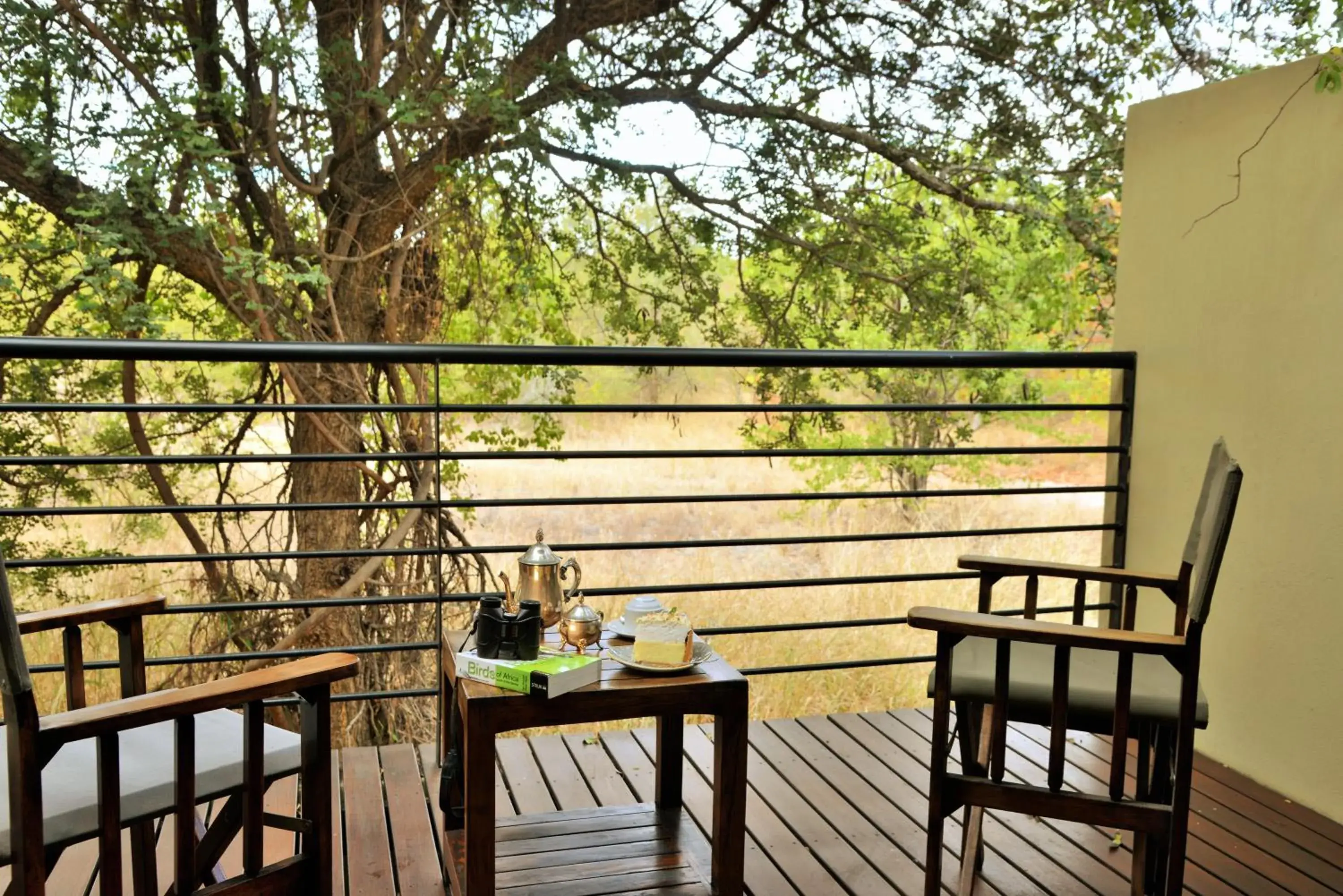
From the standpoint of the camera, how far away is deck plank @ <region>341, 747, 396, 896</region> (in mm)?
2350

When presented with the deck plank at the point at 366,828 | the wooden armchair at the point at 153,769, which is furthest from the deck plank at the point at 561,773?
A: the wooden armchair at the point at 153,769

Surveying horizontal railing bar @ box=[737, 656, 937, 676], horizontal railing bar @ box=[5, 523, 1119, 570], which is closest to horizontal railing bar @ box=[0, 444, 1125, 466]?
horizontal railing bar @ box=[5, 523, 1119, 570]

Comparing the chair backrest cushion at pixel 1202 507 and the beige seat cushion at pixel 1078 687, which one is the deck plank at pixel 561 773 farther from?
the chair backrest cushion at pixel 1202 507

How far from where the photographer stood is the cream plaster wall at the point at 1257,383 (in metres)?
2.81

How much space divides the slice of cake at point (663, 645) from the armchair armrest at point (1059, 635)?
0.42 metres

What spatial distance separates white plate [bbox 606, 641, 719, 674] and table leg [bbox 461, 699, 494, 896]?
291 mm

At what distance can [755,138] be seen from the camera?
22.3ft

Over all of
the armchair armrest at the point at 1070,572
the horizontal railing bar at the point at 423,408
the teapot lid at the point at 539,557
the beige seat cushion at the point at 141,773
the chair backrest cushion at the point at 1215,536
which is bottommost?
the beige seat cushion at the point at 141,773

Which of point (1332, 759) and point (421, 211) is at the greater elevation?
point (421, 211)

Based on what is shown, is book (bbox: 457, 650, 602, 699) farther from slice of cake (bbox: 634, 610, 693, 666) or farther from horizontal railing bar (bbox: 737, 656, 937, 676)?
horizontal railing bar (bbox: 737, 656, 937, 676)

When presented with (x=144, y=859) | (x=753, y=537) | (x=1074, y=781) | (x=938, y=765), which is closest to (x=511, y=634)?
(x=144, y=859)

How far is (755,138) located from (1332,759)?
4.99 meters

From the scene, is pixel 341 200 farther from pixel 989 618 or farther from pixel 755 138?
pixel 989 618

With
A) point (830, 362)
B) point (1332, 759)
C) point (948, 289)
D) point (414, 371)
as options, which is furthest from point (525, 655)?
point (948, 289)
